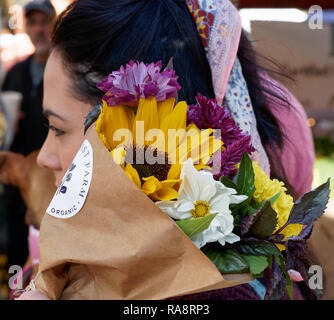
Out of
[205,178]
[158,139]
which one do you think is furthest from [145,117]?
[205,178]

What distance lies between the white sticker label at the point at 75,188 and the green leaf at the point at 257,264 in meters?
0.28

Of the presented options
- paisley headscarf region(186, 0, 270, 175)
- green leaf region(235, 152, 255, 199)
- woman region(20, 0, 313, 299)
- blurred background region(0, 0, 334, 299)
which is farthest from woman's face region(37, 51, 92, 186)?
blurred background region(0, 0, 334, 299)

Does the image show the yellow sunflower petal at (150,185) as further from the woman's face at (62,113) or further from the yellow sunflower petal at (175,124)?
the woman's face at (62,113)

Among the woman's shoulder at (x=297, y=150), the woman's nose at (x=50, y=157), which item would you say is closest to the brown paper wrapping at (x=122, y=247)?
the woman's nose at (x=50, y=157)

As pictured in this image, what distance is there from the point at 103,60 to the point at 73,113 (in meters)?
0.15

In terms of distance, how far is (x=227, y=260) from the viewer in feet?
2.76

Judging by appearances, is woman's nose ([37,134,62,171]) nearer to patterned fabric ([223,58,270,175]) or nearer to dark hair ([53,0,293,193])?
dark hair ([53,0,293,193])

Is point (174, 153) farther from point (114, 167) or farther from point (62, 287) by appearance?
point (62, 287)

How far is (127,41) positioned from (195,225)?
57 cm

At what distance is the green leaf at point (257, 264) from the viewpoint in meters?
0.81

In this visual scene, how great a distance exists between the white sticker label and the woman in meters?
0.39

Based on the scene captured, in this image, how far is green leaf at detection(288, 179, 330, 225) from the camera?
35.3 inches

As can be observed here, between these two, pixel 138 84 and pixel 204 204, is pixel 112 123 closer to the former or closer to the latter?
pixel 138 84
